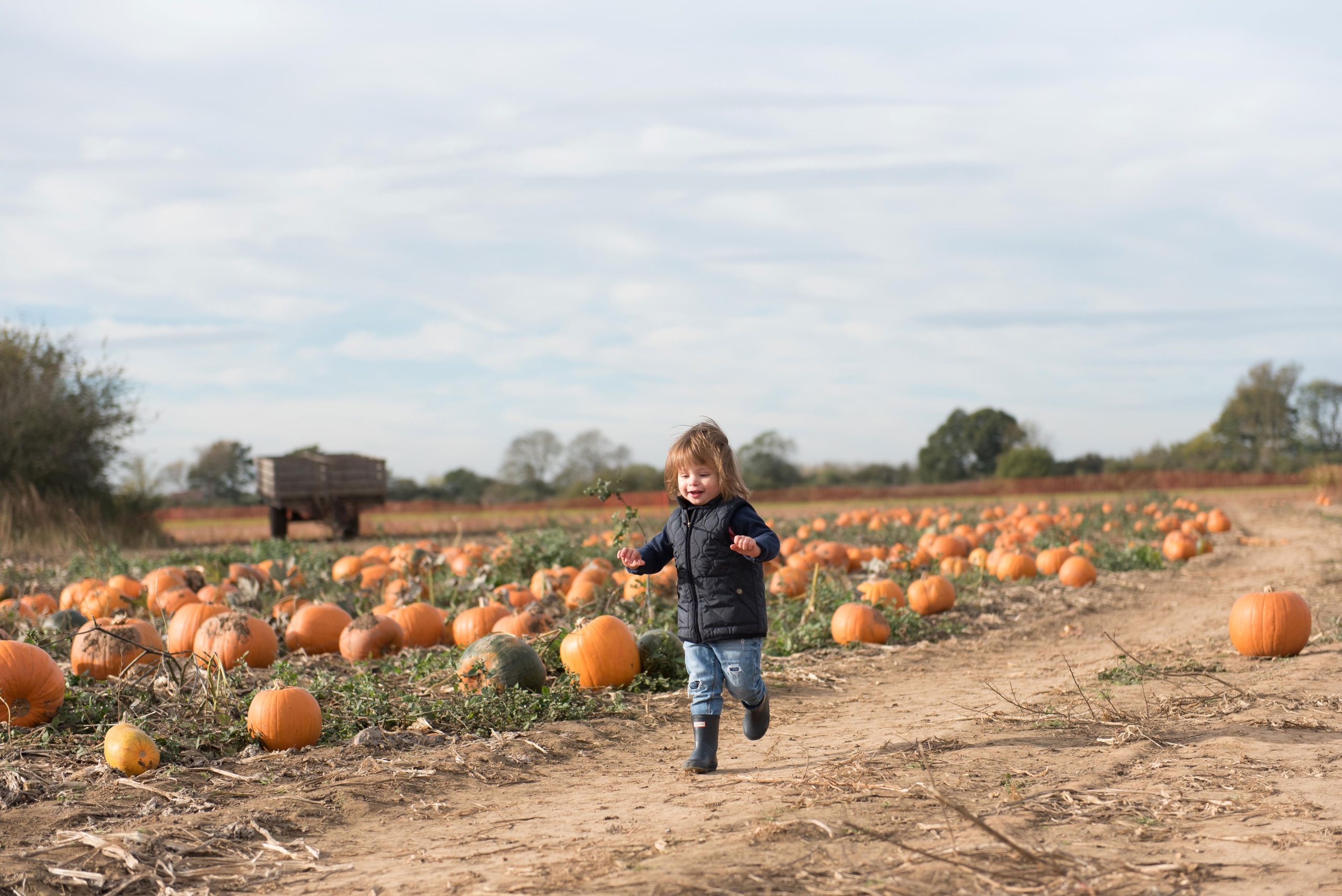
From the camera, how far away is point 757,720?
5227 millimetres

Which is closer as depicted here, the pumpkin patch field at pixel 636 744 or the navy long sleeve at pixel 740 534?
the pumpkin patch field at pixel 636 744

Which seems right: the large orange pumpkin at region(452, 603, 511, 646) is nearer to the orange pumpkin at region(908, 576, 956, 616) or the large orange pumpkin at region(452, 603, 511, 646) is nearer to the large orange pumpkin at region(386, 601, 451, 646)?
the large orange pumpkin at region(386, 601, 451, 646)

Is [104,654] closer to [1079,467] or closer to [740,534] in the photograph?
[740,534]

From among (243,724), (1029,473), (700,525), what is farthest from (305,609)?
(1029,473)

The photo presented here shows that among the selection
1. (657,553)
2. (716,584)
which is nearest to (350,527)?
(657,553)

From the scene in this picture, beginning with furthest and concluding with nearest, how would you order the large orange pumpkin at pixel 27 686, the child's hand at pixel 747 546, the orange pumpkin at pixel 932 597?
1. the orange pumpkin at pixel 932 597
2. the large orange pumpkin at pixel 27 686
3. the child's hand at pixel 747 546

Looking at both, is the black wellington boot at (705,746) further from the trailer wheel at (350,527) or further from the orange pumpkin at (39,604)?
the trailer wheel at (350,527)

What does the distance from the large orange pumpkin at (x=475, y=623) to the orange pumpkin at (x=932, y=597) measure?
414cm

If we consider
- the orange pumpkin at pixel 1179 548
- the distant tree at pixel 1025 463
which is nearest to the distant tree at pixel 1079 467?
the distant tree at pixel 1025 463

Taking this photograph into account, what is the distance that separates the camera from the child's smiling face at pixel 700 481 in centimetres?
508

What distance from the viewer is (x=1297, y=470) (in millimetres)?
46375

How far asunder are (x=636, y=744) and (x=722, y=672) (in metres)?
1.01

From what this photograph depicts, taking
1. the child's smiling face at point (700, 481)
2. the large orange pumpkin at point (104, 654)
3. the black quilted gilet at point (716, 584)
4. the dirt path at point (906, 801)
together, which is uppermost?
the child's smiling face at point (700, 481)

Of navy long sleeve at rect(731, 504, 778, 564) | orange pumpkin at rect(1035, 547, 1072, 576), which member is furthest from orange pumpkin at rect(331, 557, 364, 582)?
orange pumpkin at rect(1035, 547, 1072, 576)
